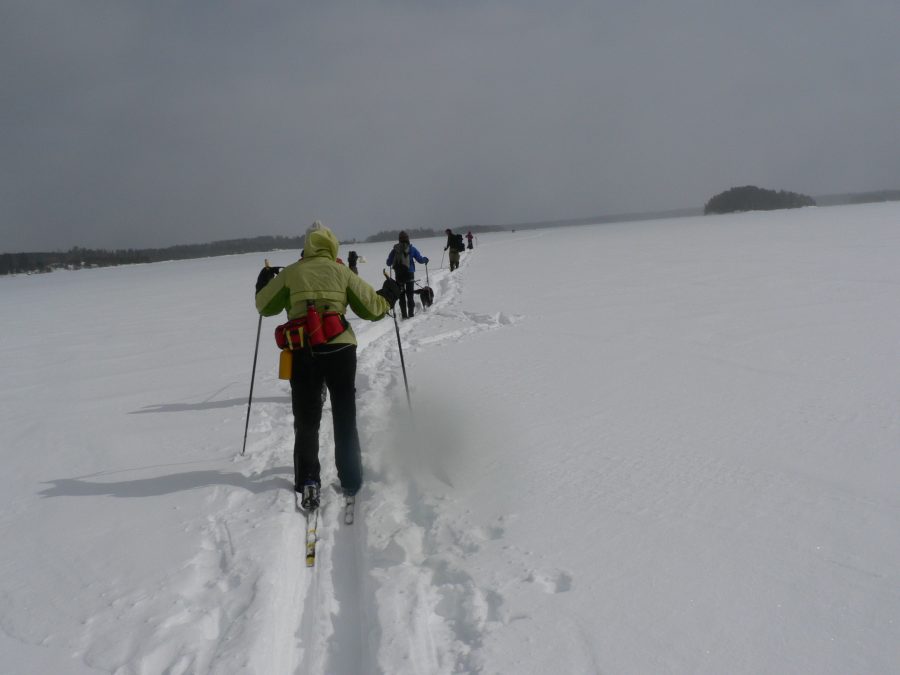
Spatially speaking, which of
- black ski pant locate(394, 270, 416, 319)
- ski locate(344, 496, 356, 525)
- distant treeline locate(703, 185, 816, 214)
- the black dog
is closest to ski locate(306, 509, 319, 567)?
ski locate(344, 496, 356, 525)

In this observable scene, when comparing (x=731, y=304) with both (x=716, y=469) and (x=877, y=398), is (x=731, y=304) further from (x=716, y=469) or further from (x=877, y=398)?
(x=716, y=469)

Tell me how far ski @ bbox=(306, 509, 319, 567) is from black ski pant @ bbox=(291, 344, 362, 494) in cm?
24

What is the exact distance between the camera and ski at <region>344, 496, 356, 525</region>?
3234mm

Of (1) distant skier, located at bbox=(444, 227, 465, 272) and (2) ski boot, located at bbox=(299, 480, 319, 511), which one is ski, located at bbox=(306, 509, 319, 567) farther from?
(1) distant skier, located at bbox=(444, 227, 465, 272)

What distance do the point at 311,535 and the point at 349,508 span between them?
0.35 m

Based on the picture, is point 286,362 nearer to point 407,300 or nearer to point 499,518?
point 499,518

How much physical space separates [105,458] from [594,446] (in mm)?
3867

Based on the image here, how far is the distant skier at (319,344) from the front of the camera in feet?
10.9

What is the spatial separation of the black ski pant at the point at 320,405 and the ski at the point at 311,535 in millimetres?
237

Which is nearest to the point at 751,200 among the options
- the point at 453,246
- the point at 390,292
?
the point at 453,246

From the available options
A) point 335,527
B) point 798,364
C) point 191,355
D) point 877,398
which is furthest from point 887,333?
point 191,355

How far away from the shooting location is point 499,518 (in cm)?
295

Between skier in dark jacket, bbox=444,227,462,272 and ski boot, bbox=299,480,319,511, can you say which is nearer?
ski boot, bbox=299,480,319,511

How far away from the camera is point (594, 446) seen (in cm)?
373
